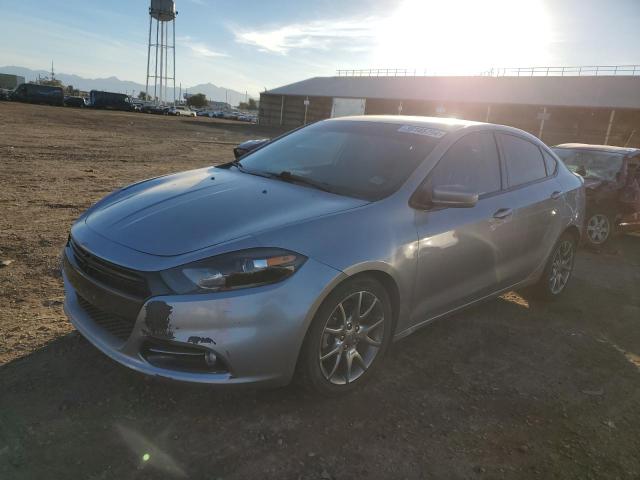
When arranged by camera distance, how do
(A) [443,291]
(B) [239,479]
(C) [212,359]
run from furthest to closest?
(A) [443,291], (C) [212,359], (B) [239,479]

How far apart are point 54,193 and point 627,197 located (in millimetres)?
8744

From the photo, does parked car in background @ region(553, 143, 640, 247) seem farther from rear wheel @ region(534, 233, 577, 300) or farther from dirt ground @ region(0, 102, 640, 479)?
dirt ground @ region(0, 102, 640, 479)

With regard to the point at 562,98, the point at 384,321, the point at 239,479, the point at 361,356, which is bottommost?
the point at 239,479

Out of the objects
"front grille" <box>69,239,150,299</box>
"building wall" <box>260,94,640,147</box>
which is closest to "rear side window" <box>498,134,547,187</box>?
"front grille" <box>69,239,150,299</box>

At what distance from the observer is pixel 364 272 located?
2758 mm

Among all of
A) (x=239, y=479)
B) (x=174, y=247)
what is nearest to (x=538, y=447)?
(x=239, y=479)

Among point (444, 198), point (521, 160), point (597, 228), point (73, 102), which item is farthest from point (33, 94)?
point (444, 198)

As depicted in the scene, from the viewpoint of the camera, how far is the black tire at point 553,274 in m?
4.63

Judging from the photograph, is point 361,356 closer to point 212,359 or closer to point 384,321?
point 384,321

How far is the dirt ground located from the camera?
7.68ft

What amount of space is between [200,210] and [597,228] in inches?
263

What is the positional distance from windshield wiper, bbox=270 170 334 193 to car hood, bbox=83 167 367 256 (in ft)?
0.25

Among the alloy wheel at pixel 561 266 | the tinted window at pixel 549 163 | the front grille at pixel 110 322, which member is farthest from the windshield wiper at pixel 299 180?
the alloy wheel at pixel 561 266

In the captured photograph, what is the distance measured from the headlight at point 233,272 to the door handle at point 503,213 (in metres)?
1.90
